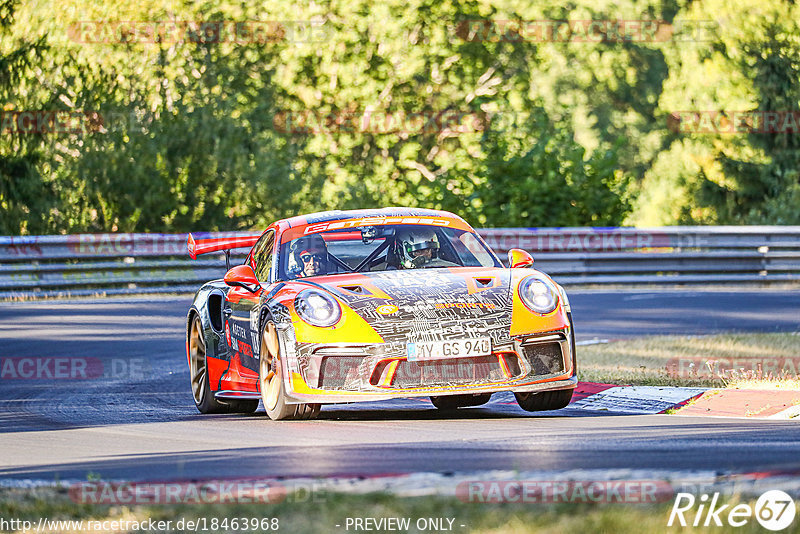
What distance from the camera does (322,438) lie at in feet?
27.3

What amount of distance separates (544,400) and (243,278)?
86.6 inches

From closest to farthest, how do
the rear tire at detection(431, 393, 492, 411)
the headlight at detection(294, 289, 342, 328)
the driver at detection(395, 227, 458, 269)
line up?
the headlight at detection(294, 289, 342, 328) → the driver at detection(395, 227, 458, 269) → the rear tire at detection(431, 393, 492, 411)

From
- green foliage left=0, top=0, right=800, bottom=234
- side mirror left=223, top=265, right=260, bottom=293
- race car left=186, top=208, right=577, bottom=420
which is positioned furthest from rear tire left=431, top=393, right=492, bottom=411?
green foliage left=0, top=0, right=800, bottom=234

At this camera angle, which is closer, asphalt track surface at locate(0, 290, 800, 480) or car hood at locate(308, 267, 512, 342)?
asphalt track surface at locate(0, 290, 800, 480)

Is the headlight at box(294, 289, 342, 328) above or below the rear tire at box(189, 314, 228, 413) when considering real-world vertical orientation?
above

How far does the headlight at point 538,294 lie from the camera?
9141mm

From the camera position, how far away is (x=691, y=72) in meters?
42.2

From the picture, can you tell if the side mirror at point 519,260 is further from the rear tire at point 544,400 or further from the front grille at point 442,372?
the front grille at point 442,372

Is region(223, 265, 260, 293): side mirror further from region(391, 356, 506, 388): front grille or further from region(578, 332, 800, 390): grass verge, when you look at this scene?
region(578, 332, 800, 390): grass verge

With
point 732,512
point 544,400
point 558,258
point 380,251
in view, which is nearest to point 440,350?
point 544,400

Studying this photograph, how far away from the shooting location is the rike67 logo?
5109 mm

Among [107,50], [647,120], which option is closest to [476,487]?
[107,50]

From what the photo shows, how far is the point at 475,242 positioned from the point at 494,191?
20.1 m

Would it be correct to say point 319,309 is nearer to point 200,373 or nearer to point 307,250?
point 307,250
